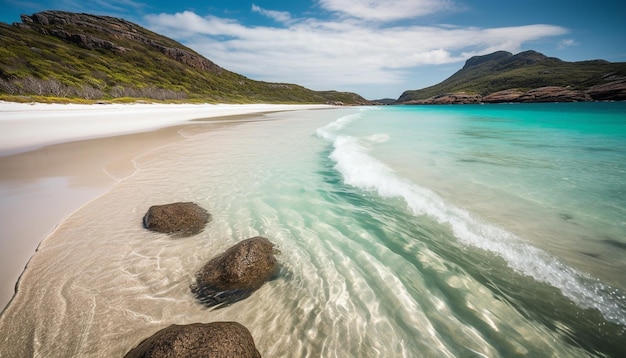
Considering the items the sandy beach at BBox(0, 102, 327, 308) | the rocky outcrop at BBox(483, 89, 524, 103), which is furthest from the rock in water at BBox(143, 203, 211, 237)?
the rocky outcrop at BBox(483, 89, 524, 103)

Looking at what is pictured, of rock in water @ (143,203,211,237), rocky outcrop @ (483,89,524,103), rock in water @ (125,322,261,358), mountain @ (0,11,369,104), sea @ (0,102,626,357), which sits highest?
mountain @ (0,11,369,104)

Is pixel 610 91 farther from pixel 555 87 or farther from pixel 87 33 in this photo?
pixel 87 33

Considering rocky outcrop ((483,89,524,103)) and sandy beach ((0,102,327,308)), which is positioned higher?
rocky outcrop ((483,89,524,103))

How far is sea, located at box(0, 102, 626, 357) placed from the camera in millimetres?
2893

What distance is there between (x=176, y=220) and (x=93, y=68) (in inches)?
3092

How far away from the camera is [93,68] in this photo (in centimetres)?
5944

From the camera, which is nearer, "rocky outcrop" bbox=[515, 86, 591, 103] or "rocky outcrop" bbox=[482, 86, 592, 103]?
"rocky outcrop" bbox=[515, 86, 591, 103]

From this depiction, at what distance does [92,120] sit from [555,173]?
32976 millimetres

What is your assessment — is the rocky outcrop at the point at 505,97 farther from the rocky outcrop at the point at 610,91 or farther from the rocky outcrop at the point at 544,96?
the rocky outcrop at the point at 610,91

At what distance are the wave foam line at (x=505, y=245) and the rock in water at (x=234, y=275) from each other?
386 cm

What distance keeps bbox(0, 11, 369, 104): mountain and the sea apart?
37.4m

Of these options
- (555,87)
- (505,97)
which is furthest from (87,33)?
(555,87)

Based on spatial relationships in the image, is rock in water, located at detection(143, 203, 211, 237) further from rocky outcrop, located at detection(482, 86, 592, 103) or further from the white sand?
rocky outcrop, located at detection(482, 86, 592, 103)

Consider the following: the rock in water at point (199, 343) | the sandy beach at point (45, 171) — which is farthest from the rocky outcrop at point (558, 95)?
the rock in water at point (199, 343)
